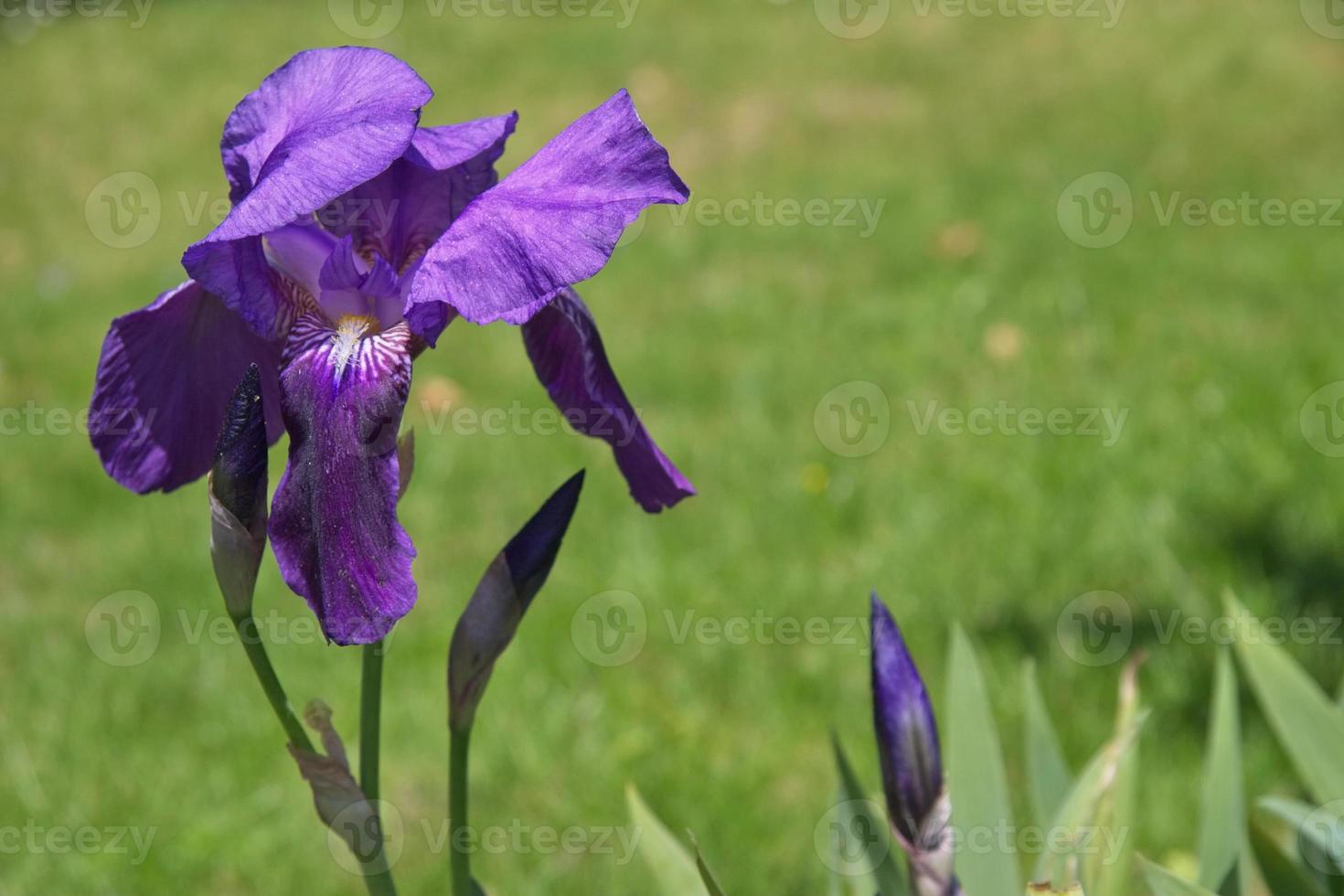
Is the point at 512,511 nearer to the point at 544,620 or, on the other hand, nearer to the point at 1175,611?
the point at 544,620

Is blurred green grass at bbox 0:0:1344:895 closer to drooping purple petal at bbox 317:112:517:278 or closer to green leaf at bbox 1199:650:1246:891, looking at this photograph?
green leaf at bbox 1199:650:1246:891

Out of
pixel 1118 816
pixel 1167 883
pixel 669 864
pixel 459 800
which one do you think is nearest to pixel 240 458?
pixel 459 800

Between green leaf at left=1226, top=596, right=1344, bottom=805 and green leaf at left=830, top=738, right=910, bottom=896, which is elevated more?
green leaf at left=1226, top=596, right=1344, bottom=805

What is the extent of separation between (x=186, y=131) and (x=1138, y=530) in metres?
4.92

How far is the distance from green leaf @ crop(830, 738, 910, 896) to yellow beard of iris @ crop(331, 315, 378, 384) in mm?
707

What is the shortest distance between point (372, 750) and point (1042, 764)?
34.7 inches

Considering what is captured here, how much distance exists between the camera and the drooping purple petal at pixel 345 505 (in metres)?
0.86

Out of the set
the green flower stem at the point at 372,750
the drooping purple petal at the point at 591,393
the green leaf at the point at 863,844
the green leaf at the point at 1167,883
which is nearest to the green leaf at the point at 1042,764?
the green leaf at the point at 863,844

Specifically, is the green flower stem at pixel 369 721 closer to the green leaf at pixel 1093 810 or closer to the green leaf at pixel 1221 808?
the green leaf at pixel 1093 810

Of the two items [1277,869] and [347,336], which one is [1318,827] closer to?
[1277,869]

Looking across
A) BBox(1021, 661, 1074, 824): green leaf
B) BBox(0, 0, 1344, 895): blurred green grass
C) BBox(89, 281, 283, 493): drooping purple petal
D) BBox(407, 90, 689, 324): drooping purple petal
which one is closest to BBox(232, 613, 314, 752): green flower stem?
BBox(89, 281, 283, 493): drooping purple petal

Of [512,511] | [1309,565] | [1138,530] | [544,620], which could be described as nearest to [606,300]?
[512,511]

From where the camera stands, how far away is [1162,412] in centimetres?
314

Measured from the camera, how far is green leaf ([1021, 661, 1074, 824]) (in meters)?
1.53
